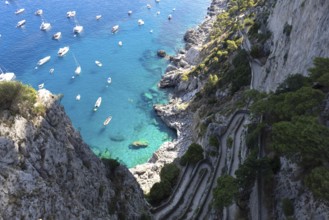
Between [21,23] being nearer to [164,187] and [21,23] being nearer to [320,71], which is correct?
[164,187]

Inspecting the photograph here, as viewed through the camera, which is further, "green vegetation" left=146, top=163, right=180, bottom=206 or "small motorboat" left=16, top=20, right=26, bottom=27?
"small motorboat" left=16, top=20, right=26, bottom=27

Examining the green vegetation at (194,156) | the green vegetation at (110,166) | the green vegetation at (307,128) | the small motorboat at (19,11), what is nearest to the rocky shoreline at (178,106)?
the green vegetation at (194,156)

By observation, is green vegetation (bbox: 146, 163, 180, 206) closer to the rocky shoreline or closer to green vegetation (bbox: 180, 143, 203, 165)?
green vegetation (bbox: 180, 143, 203, 165)

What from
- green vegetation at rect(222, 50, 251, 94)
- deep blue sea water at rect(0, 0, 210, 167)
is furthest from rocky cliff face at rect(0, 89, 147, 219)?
deep blue sea water at rect(0, 0, 210, 167)

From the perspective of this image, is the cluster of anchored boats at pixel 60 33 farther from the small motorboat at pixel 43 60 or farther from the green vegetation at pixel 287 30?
the green vegetation at pixel 287 30

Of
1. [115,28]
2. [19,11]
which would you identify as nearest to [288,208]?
[115,28]

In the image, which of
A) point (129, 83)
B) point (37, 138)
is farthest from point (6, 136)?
point (129, 83)

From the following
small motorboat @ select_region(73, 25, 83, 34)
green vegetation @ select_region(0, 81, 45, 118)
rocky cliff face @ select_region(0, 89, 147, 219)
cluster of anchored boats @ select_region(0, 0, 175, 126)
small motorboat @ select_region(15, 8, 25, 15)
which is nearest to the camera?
rocky cliff face @ select_region(0, 89, 147, 219)

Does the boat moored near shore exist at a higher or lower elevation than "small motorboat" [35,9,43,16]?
lower
